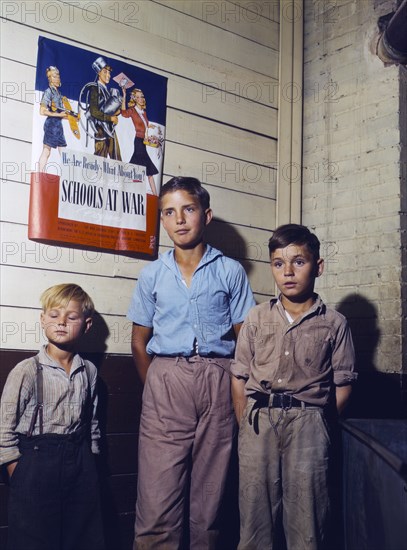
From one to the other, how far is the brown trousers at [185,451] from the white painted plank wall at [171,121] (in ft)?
1.87

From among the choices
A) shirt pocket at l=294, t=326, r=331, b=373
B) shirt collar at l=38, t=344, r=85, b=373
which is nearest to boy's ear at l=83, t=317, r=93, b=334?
shirt collar at l=38, t=344, r=85, b=373

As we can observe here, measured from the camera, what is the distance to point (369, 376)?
4105 millimetres

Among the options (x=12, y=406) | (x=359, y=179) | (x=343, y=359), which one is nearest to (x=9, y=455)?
(x=12, y=406)

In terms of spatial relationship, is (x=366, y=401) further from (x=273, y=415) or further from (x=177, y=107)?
(x=177, y=107)

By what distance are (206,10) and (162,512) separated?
10.0 ft

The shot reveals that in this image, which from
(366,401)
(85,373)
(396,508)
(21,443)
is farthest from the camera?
(366,401)

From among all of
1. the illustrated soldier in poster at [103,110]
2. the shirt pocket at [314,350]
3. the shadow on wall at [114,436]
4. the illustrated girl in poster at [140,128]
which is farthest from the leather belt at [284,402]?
the illustrated soldier in poster at [103,110]

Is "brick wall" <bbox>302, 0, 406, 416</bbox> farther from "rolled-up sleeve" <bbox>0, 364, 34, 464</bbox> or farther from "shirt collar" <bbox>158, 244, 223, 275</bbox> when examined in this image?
"rolled-up sleeve" <bbox>0, 364, 34, 464</bbox>

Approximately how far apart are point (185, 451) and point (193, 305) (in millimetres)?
727

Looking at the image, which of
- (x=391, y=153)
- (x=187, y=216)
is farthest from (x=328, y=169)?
(x=187, y=216)

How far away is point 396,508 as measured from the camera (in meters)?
2.01

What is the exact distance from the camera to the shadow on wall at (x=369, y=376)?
396 cm

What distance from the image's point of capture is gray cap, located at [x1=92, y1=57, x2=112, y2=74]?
385cm

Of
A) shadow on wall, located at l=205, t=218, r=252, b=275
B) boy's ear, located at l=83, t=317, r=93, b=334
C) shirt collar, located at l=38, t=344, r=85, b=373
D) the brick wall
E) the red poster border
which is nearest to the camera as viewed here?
shirt collar, located at l=38, t=344, r=85, b=373
